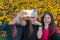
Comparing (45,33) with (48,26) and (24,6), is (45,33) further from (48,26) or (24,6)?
(24,6)

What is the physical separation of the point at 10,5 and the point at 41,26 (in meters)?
2.85

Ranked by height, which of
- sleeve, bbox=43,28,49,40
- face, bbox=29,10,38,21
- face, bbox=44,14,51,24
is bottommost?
sleeve, bbox=43,28,49,40

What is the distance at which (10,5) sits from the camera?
753cm

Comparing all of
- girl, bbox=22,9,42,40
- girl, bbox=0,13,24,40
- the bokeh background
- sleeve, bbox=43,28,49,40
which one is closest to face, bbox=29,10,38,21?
girl, bbox=22,9,42,40

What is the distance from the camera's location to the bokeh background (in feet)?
23.9

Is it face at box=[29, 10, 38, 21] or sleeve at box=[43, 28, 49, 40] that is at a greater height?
face at box=[29, 10, 38, 21]

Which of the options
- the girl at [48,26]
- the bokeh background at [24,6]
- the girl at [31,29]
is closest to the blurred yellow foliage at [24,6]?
the bokeh background at [24,6]

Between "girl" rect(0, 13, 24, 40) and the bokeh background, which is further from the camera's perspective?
the bokeh background

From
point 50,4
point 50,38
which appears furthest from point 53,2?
point 50,38

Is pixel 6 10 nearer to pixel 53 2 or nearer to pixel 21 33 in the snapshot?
pixel 53 2

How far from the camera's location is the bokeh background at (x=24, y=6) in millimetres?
7275

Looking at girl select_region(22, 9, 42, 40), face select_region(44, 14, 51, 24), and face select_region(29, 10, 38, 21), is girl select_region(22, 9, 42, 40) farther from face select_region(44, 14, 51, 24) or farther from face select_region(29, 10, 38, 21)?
face select_region(44, 14, 51, 24)

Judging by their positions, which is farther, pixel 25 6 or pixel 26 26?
pixel 25 6

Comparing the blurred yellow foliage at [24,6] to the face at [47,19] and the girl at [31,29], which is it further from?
the girl at [31,29]
